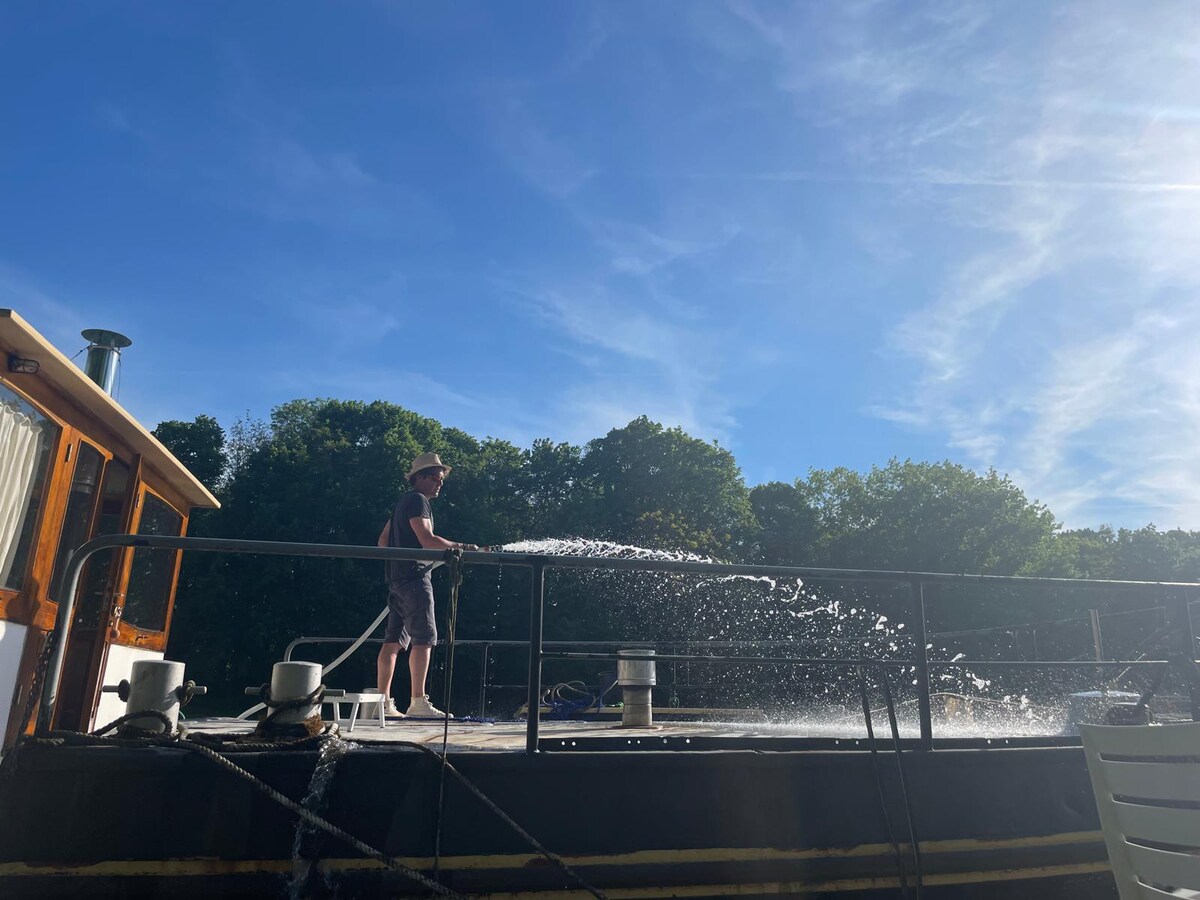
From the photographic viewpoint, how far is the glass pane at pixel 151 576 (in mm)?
6582

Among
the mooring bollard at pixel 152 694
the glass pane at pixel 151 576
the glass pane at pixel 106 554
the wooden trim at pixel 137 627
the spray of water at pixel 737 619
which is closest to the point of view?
the mooring bollard at pixel 152 694

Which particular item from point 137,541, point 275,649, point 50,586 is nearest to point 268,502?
point 275,649

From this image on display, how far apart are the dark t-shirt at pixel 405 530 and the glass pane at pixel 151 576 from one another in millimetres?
1811

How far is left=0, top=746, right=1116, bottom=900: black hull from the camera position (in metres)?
3.02

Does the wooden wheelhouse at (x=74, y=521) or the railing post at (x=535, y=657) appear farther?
the wooden wheelhouse at (x=74, y=521)

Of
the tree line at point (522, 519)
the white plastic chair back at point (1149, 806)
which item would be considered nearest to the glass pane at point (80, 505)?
the white plastic chair back at point (1149, 806)

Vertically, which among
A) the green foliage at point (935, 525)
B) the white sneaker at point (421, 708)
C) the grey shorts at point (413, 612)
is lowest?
the white sneaker at point (421, 708)

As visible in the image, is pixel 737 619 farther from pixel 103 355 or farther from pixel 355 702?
pixel 355 702

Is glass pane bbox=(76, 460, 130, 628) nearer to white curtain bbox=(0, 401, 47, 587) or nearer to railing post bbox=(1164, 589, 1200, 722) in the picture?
white curtain bbox=(0, 401, 47, 587)

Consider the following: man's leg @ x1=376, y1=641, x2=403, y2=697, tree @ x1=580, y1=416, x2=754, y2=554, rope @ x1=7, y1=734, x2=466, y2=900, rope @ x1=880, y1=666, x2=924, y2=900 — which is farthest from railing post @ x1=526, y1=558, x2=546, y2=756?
tree @ x1=580, y1=416, x2=754, y2=554

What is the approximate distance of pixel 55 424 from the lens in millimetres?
5234

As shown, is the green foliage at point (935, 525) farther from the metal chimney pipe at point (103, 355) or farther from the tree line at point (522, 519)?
the metal chimney pipe at point (103, 355)

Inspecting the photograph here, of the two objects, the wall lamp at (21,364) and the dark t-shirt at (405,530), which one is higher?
the wall lamp at (21,364)

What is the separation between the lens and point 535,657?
136 inches
